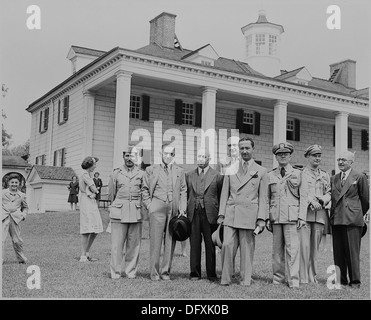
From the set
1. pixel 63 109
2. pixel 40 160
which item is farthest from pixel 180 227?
pixel 40 160

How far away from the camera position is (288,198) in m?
6.50

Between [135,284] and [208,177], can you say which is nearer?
[135,284]

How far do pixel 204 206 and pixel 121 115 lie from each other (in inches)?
366

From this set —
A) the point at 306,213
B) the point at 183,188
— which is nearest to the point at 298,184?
the point at 306,213

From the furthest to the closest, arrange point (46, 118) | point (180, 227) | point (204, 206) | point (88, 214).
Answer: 1. point (46, 118)
2. point (88, 214)
3. point (204, 206)
4. point (180, 227)

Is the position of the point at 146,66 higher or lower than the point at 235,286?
higher

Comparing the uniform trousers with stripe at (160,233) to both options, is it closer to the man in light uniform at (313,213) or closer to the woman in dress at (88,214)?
the man in light uniform at (313,213)

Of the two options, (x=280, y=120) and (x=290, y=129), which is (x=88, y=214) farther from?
(x=290, y=129)

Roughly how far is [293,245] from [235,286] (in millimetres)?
823

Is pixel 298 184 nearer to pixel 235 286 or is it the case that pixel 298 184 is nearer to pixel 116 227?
pixel 235 286

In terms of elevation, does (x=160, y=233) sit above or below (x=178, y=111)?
below

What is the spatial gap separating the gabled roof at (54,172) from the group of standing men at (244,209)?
9.03 m

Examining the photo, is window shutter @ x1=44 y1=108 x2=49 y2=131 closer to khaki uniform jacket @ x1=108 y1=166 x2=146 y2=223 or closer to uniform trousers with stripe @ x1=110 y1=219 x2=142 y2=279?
khaki uniform jacket @ x1=108 y1=166 x2=146 y2=223
